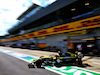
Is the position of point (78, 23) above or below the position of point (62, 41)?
above

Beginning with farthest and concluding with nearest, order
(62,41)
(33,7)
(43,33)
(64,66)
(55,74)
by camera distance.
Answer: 1. (33,7)
2. (43,33)
3. (62,41)
4. (64,66)
5. (55,74)

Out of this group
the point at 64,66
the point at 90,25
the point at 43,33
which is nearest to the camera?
the point at 64,66

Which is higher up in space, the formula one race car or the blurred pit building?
the blurred pit building

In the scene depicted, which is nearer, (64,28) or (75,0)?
(75,0)

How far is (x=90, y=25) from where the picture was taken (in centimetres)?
1244

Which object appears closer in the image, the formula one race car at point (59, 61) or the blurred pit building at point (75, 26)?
the formula one race car at point (59, 61)

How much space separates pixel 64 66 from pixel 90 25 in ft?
28.6

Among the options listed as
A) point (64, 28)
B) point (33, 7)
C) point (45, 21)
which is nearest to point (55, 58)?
point (64, 28)

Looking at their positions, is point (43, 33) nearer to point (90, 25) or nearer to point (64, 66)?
point (90, 25)

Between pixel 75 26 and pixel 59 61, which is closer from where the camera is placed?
pixel 59 61

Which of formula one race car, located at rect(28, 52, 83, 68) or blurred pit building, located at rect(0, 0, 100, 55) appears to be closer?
formula one race car, located at rect(28, 52, 83, 68)

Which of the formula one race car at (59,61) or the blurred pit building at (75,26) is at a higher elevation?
the blurred pit building at (75,26)

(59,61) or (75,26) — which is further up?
(75,26)

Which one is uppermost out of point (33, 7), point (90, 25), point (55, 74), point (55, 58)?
point (33, 7)
